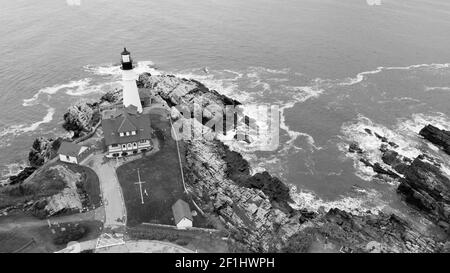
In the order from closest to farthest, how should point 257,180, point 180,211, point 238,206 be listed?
point 180,211, point 238,206, point 257,180

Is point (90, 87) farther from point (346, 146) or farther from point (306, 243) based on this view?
point (306, 243)

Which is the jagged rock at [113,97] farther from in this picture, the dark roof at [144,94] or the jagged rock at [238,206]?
the jagged rock at [238,206]

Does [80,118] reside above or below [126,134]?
below

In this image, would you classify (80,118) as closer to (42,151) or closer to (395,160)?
(42,151)

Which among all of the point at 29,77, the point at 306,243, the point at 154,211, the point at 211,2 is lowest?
the point at 306,243

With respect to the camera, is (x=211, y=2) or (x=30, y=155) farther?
(x=211, y=2)

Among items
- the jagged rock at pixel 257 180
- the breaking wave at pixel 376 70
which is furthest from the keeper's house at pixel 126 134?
the breaking wave at pixel 376 70

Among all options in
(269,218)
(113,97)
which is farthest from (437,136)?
(113,97)
